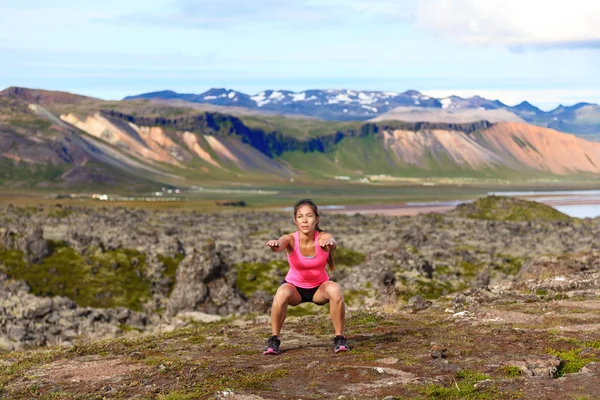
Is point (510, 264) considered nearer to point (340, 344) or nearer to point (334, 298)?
point (340, 344)

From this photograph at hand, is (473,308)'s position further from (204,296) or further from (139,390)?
(204,296)

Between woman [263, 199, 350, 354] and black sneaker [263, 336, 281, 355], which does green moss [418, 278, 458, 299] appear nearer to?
woman [263, 199, 350, 354]

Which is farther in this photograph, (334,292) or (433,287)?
(433,287)

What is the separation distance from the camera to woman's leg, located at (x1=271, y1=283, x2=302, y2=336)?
57.9ft

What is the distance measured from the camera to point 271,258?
87625 millimetres

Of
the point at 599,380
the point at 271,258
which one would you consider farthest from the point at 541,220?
the point at 599,380

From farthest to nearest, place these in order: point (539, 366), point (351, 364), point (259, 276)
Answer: point (259, 276) < point (351, 364) < point (539, 366)

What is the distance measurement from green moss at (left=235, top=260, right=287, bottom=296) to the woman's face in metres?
57.2

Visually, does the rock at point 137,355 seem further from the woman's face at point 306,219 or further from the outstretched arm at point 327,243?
the outstretched arm at point 327,243

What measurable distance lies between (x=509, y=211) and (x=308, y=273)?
149838 millimetres

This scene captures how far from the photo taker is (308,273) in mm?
17641

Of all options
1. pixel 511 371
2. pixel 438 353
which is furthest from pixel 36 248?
pixel 511 371

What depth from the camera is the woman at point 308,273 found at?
1734 centimetres

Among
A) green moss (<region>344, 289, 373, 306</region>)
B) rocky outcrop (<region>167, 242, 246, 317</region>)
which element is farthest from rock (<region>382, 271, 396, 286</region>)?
rocky outcrop (<region>167, 242, 246, 317</region>)
